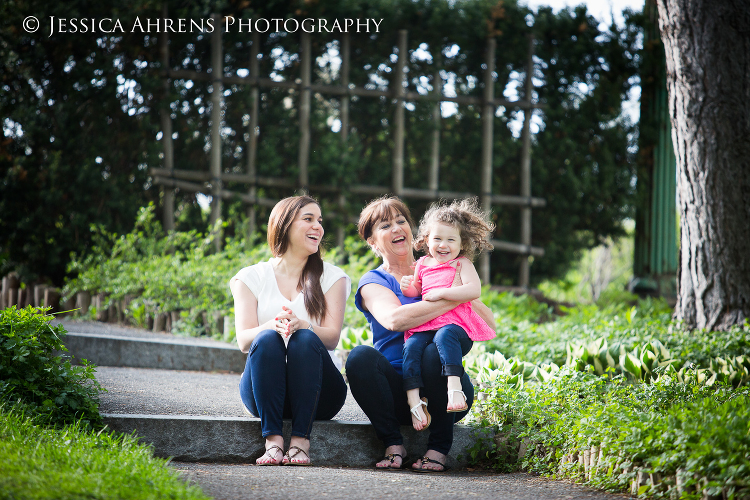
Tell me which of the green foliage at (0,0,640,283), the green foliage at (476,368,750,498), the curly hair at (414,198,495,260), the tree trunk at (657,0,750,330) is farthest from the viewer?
the green foliage at (0,0,640,283)

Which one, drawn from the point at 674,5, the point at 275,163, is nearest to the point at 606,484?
the point at 674,5

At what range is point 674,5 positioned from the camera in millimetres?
4570

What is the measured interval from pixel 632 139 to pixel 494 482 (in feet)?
21.8

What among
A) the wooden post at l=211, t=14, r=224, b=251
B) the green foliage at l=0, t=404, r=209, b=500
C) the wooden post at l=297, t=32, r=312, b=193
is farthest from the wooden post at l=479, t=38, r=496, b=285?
the green foliage at l=0, t=404, r=209, b=500

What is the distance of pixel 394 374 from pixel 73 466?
4.35ft

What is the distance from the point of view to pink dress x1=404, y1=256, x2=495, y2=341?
2934mm

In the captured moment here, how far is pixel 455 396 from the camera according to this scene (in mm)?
2654

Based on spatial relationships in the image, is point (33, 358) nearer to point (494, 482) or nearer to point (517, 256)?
point (494, 482)

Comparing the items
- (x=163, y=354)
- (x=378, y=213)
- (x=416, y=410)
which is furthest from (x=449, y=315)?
(x=163, y=354)

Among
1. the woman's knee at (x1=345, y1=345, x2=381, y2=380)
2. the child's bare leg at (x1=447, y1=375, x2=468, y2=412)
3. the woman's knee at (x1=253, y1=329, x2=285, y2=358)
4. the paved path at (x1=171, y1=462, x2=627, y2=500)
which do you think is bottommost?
the paved path at (x1=171, y1=462, x2=627, y2=500)

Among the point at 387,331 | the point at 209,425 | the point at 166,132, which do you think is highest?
the point at 166,132

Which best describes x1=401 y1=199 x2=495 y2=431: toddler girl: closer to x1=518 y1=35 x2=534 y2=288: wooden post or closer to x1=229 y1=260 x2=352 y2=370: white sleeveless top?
x1=229 y1=260 x2=352 y2=370: white sleeveless top

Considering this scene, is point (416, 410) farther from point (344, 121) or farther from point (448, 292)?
point (344, 121)

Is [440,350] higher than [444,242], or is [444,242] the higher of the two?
[444,242]
